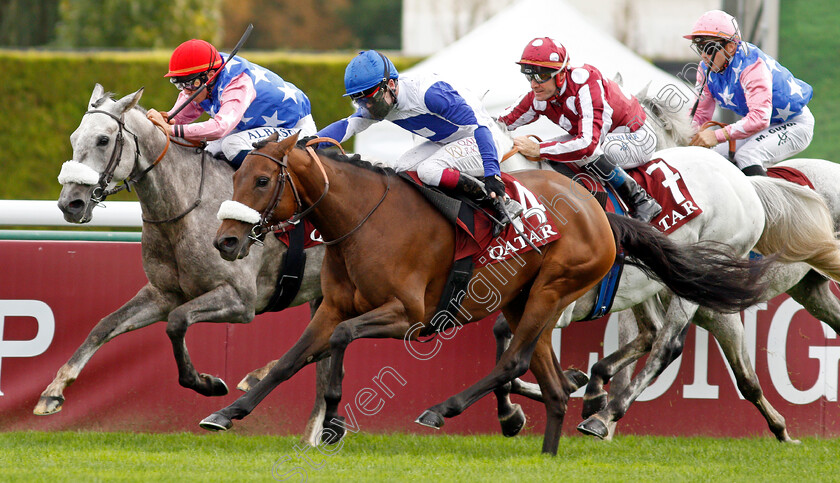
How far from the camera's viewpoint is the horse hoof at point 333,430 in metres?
4.36

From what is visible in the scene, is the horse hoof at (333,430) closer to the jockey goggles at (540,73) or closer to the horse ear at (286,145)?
the horse ear at (286,145)

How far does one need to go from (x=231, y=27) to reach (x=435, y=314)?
2704 cm

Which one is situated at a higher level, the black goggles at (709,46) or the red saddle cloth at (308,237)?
the black goggles at (709,46)

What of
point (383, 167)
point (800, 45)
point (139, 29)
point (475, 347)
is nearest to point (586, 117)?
point (383, 167)

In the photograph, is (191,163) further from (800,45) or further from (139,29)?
(139,29)

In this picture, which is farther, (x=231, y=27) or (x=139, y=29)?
(x=231, y=27)

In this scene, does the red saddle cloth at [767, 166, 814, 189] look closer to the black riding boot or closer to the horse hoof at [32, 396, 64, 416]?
the black riding boot

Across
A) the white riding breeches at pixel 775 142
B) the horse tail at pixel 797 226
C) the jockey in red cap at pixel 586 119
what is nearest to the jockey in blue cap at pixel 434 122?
the jockey in red cap at pixel 586 119

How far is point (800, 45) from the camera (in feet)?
42.7

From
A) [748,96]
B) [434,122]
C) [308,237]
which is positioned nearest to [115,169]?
[308,237]

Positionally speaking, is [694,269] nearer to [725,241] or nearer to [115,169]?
[725,241]

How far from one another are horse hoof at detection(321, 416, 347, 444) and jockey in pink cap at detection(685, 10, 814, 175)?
115 inches

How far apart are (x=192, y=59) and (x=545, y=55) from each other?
176cm

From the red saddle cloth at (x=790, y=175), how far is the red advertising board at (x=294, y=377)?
2.40 feet
